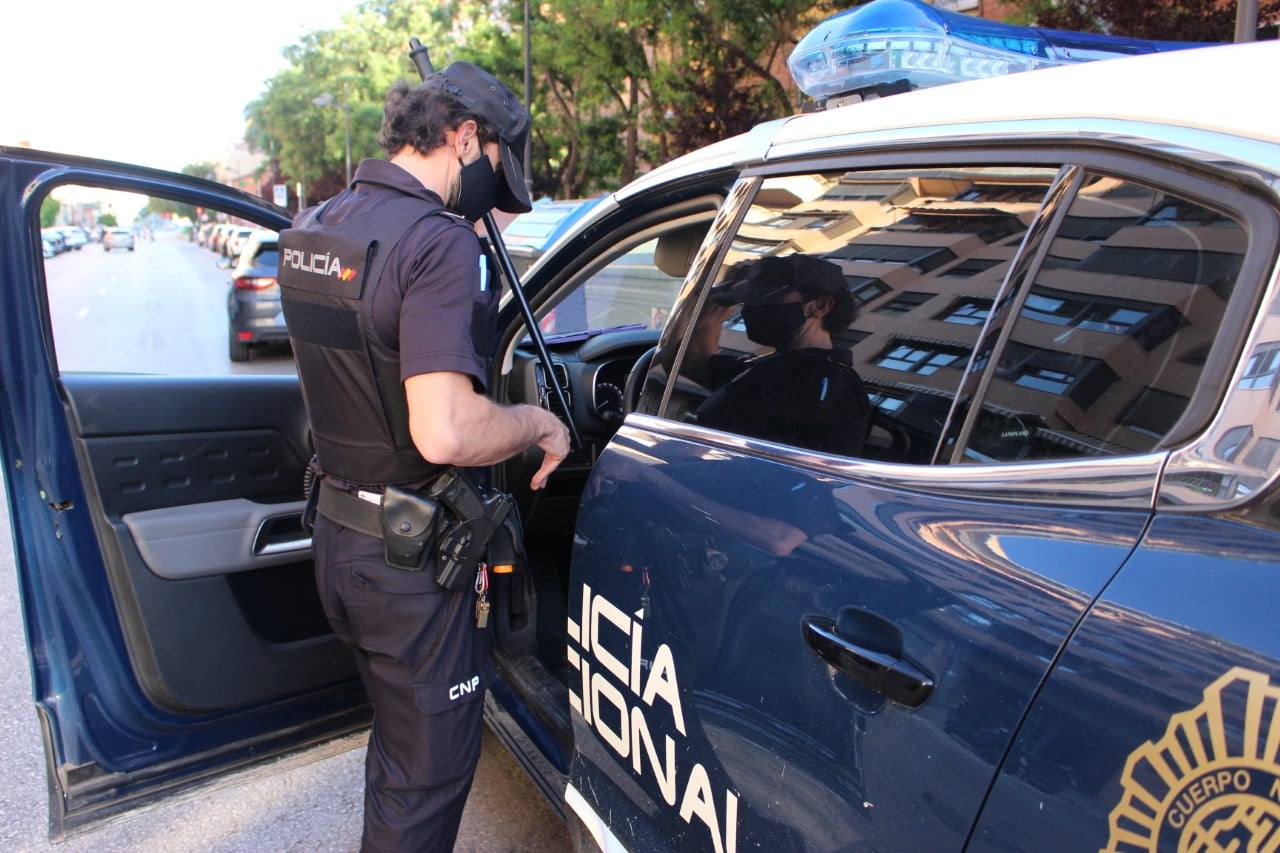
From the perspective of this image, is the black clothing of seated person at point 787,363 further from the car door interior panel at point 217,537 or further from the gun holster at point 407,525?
the car door interior panel at point 217,537

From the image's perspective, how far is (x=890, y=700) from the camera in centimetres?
109

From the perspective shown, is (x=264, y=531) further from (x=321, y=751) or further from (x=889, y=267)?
(x=889, y=267)

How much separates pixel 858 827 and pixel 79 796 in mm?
1980

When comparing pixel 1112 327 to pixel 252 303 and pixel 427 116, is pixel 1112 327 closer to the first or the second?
pixel 427 116

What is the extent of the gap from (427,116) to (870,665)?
4.57 ft

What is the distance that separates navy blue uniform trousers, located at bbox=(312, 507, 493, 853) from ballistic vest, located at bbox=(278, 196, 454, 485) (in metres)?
0.18

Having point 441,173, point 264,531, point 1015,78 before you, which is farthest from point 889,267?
point 264,531

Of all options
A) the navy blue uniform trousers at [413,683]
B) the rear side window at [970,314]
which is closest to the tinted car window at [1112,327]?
the rear side window at [970,314]

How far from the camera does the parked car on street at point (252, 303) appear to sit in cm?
365

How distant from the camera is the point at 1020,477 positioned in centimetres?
108

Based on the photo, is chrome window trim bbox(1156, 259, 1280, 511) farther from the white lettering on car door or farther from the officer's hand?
the officer's hand

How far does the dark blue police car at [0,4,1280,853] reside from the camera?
90 centimetres

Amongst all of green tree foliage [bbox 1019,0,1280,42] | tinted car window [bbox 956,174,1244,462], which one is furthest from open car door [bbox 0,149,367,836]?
green tree foliage [bbox 1019,0,1280,42]

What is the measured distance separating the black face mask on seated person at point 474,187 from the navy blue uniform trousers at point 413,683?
750 millimetres
